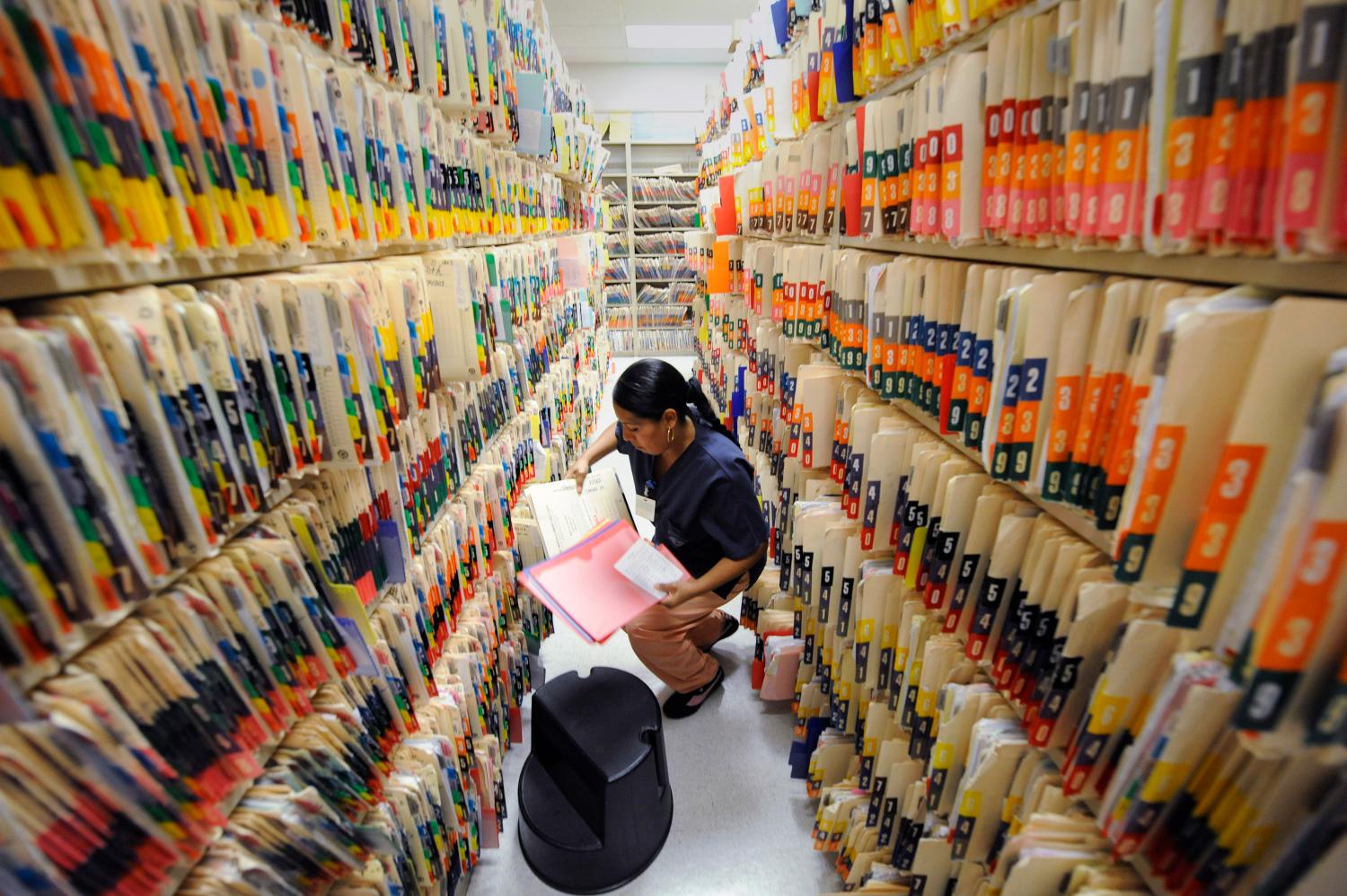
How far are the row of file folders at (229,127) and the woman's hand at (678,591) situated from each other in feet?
3.63

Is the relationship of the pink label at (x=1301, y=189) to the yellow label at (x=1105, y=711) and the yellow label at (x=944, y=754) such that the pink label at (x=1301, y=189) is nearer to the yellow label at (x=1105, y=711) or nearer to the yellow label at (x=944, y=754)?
the yellow label at (x=1105, y=711)

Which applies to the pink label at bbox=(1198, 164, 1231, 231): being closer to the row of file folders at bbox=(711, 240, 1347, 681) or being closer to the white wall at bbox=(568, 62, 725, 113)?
the row of file folders at bbox=(711, 240, 1347, 681)

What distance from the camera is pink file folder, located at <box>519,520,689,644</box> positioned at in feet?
5.31

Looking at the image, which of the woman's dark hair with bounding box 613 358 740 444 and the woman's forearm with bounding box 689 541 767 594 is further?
the woman's forearm with bounding box 689 541 767 594

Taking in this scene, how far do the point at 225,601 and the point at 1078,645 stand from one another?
42.8 inches

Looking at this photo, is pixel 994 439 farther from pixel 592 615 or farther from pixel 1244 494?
pixel 592 615

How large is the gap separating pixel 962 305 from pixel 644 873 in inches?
67.1

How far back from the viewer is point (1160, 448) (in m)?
0.60

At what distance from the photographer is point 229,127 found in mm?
790

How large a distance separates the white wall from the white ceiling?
0.38 m

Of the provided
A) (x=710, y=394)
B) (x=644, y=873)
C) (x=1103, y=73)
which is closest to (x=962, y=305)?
(x=1103, y=73)

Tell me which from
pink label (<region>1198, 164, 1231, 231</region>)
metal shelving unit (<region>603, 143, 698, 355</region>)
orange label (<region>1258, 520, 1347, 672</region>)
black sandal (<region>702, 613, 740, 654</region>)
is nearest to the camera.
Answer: orange label (<region>1258, 520, 1347, 672</region>)

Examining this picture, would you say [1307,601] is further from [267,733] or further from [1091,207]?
[267,733]

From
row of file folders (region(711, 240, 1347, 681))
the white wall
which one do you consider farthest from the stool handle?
the white wall
